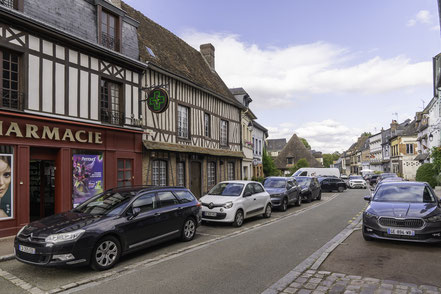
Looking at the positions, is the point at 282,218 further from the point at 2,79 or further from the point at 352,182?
the point at 352,182

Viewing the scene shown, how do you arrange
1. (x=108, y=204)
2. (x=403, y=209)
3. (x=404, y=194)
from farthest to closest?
(x=404, y=194) → (x=403, y=209) → (x=108, y=204)

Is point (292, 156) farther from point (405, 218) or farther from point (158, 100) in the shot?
point (405, 218)

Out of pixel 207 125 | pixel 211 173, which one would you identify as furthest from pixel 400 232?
pixel 207 125

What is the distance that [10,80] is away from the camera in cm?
945

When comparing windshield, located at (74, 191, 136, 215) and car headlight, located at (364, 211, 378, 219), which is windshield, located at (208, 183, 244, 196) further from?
windshield, located at (74, 191, 136, 215)

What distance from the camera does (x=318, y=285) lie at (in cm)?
514

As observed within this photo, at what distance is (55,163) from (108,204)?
4778 mm

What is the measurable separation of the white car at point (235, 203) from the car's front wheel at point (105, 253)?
15.5ft

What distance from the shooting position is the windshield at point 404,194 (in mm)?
8516

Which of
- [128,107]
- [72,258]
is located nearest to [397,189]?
[72,258]

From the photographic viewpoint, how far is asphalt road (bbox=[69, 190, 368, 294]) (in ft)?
17.0

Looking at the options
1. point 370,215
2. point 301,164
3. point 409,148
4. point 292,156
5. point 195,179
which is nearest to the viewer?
point 370,215

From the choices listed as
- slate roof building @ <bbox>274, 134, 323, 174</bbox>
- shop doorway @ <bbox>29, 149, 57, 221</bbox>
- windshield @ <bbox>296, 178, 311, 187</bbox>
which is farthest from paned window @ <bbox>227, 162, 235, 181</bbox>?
slate roof building @ <bbox>274, 134, 323, 174</bbox>

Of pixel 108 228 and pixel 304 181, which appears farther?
pixel 304 181
